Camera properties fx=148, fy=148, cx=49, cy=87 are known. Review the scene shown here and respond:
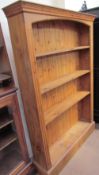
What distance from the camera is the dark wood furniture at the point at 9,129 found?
1.36 meters

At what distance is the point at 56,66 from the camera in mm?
1900

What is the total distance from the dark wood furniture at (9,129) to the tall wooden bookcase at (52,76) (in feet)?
0.36

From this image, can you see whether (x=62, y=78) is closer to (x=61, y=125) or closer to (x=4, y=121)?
(x=61, y=125)

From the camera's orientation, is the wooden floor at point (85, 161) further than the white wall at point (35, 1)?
Yes

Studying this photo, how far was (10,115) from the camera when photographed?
57.5 inches

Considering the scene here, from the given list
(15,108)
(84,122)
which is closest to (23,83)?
(15,108)

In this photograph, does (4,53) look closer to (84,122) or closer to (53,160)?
(53,160)

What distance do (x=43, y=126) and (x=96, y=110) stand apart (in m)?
1.38

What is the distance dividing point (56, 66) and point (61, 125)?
872 millimetres

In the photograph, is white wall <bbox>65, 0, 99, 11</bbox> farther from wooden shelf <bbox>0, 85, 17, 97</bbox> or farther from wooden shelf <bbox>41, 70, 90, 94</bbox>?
wooden shelf <bbox>0, 85, 17, 97</bbox>

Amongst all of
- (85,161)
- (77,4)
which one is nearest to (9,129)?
(85,161)

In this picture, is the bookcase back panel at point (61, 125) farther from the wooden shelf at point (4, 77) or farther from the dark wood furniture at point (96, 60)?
the wooden shelf at point (4, 77)

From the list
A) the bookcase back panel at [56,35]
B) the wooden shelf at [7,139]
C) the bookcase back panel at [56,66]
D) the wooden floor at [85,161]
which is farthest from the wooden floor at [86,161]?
the bookcase back panel at [56,35]

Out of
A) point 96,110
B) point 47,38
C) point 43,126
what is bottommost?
point 96,110
